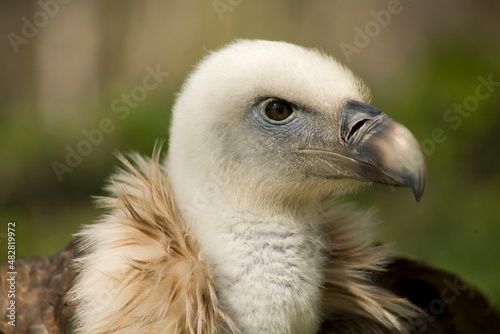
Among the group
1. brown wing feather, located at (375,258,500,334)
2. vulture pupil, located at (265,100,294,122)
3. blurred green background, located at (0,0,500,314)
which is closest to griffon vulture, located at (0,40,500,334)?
vulture pupil, located at (265,100,294,122)

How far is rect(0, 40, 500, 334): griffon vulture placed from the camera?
81.4 inches

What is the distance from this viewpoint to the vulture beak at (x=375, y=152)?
6.39ft

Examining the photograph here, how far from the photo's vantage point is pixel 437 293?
287 cm

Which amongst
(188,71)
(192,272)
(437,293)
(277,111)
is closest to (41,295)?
(192,272)

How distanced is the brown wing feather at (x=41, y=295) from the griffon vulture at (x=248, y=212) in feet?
0.15

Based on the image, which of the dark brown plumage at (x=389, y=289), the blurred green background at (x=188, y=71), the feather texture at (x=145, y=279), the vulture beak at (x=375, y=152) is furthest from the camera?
the blurred green background at (x=188, y=71)

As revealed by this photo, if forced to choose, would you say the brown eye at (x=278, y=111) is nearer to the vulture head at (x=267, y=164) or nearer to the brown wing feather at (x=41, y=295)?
the vulture head at (x=267, y=164)

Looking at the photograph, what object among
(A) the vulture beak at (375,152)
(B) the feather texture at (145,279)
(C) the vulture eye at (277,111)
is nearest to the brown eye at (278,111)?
(C) the vulture eye at (277,111)

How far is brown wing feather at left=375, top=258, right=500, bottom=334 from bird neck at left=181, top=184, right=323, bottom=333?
0.72 metres

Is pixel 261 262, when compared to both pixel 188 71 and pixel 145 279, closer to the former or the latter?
pixel 145 279

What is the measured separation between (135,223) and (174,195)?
0.17 meters

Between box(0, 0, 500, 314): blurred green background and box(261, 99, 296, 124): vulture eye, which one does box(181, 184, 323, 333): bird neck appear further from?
box(0, 0, 500, 314): blurred green background

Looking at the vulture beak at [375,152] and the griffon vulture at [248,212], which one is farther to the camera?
the griffon vulture at [248,212]

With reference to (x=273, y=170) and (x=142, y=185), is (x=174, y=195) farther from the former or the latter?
(x=273, y=170)
